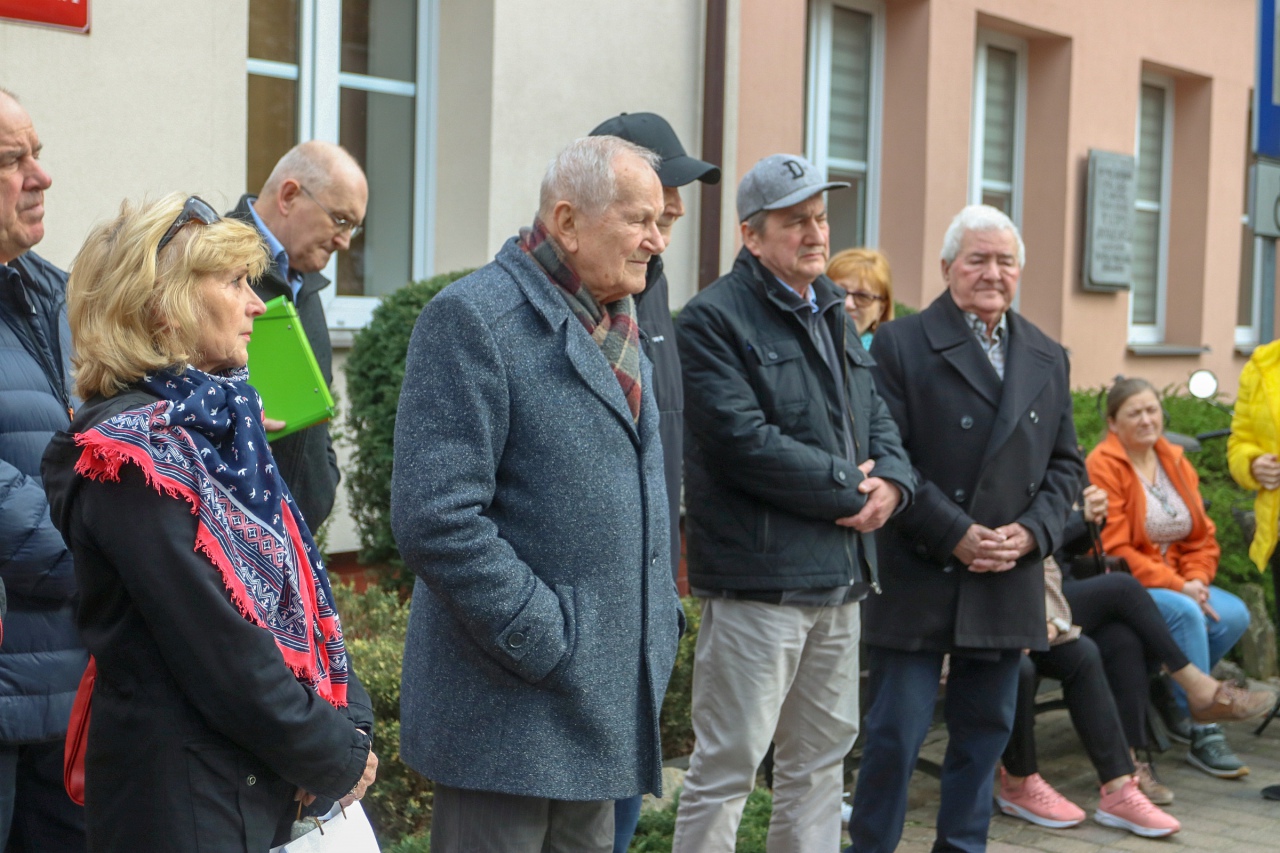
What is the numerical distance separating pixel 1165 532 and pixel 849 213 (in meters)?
4.40

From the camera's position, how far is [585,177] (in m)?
2.93

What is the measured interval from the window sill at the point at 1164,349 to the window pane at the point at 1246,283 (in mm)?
1871

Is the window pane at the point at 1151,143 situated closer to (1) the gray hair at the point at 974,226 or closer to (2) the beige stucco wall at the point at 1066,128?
(2) the beige stucco wall at the point at 1066,128

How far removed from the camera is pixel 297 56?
685cm

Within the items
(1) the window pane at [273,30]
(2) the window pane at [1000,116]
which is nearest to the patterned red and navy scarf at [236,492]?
(1) the window pane at [273,30]

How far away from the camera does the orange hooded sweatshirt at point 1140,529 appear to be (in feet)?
20.2

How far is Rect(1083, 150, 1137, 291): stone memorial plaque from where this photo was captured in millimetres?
11125

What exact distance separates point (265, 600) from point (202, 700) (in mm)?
179

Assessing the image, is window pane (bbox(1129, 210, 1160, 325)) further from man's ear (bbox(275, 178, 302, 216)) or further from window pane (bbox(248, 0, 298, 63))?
man's ear (bbox(275, 178, 302, 216))

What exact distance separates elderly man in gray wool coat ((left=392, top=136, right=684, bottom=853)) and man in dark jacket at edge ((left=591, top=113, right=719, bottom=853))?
0.94 meters

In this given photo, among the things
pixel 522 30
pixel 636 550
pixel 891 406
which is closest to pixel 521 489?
pixel 636 550

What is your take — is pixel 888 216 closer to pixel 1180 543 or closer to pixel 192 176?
pixel 1180 543

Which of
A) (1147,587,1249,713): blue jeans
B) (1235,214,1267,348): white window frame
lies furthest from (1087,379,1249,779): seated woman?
(1235,214,1267,348): white window frame

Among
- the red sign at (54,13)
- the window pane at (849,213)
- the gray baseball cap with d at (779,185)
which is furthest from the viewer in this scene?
the window pane at (849,213)
